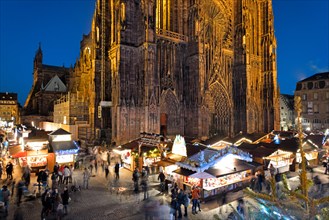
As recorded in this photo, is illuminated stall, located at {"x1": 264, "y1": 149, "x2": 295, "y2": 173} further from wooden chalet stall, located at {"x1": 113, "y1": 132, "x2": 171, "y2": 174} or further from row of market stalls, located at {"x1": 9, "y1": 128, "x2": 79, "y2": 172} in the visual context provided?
row of market stalls, located at {"x1": 9, "y1": 128, "x2": 79, "y2": 172}

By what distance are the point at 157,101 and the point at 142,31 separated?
917cm

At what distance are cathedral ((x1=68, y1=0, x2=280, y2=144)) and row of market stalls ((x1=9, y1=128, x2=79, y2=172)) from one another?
8258mm

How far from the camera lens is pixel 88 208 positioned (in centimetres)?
1165

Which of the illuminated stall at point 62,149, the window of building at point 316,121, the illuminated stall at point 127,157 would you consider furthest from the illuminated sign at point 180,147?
the window of building at point 316,121

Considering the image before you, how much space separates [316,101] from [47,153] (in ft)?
189

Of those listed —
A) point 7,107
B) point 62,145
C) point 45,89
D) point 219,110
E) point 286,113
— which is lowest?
point 62,145

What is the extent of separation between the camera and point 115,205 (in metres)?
12.1

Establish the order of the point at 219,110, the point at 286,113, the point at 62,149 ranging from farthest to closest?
the point at 286,113 → the point at 219,110 → the point at 62,149

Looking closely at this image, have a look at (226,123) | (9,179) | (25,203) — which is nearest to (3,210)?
(25,203)

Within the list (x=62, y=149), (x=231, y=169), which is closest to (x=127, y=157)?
(x=62, y=149)

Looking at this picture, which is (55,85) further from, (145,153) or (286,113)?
(286,113)

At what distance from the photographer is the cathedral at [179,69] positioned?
2795cm

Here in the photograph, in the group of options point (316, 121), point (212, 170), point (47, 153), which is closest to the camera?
point (212, 170)

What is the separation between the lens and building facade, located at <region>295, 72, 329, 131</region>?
5128cm
